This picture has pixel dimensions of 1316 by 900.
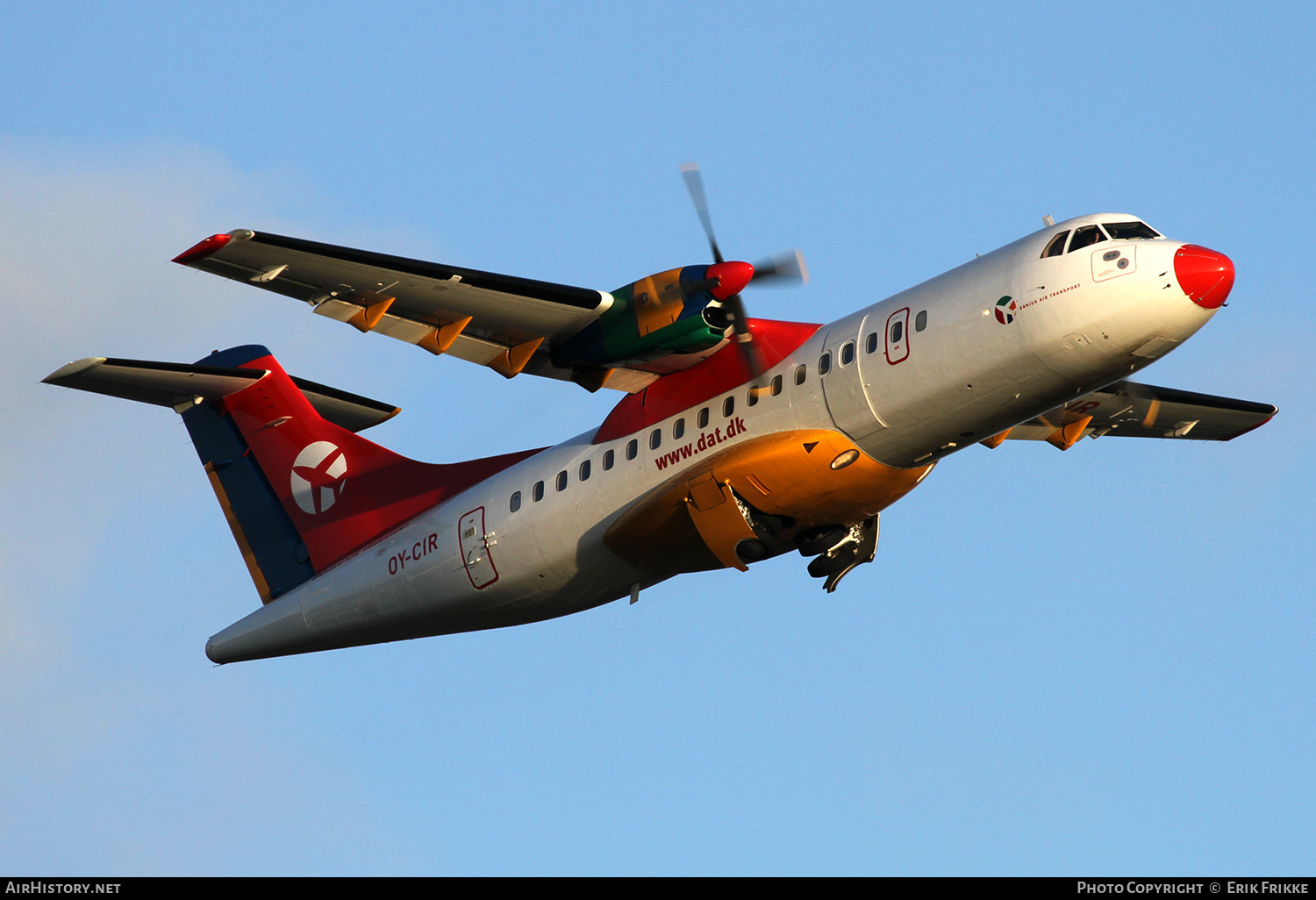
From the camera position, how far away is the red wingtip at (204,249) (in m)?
14.5

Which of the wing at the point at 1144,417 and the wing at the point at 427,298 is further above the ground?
the wing at the point at 427,298

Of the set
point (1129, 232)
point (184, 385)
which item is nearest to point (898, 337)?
point (1129, 232)

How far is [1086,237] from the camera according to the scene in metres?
13.9

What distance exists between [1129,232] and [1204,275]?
32.1 inches

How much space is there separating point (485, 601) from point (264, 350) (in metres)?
5.59

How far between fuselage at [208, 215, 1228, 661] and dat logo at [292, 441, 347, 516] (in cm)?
114

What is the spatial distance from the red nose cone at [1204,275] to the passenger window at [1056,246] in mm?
1010

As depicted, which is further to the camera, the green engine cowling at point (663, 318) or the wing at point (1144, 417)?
the wing at point (1144, 417)

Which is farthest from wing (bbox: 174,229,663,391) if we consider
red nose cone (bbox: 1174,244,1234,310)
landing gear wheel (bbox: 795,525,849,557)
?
red nose cone (bbox: 1174,244,1234,310)

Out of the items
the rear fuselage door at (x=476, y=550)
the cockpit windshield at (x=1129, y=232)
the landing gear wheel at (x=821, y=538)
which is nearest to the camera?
the cockpit windshield at (x=1129, y=232)

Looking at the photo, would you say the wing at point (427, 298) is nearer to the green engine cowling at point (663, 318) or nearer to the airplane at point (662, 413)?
the airplane at point (662, 413)

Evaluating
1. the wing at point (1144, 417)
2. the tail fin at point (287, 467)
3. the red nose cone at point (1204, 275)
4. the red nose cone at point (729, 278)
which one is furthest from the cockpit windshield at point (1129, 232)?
the tail fin at point (287, 467)

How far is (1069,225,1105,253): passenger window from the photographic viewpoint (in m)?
13.9

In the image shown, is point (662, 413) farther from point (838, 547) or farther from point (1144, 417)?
point (1144, 417)
